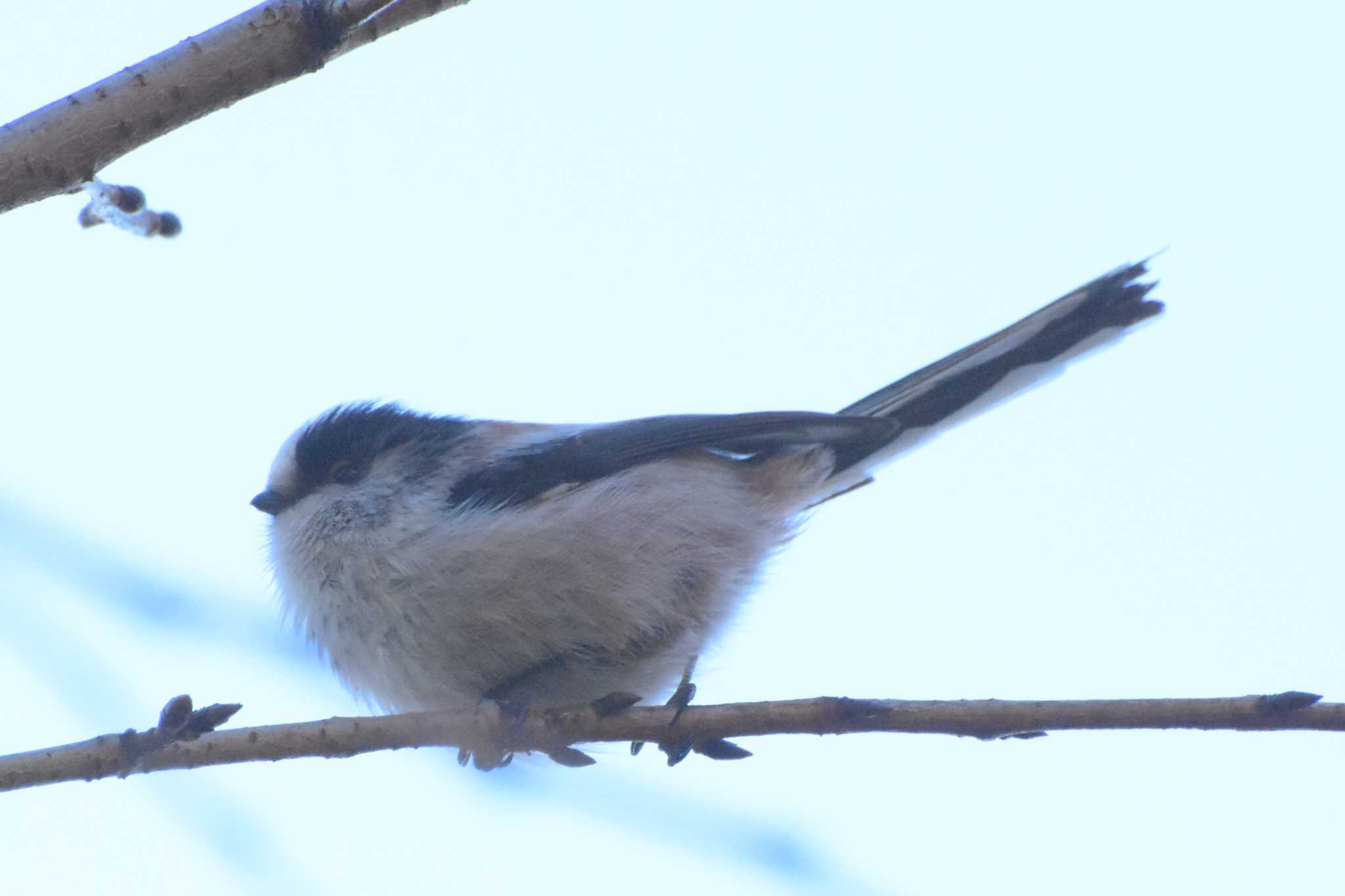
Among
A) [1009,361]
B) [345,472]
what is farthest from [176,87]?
[1009,361]

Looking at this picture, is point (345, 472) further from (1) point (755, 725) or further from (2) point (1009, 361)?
(2) point (1009, 361)

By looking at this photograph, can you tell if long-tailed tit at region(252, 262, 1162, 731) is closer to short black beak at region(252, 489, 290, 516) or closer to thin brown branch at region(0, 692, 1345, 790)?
short black beak at region(252, 489, 290, 516)

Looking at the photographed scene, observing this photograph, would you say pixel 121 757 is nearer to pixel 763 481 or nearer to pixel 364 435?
pixel 364 435

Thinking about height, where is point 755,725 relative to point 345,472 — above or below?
below

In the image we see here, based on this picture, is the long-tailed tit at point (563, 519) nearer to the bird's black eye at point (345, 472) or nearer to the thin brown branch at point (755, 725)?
the bird's black eye at point (345, 472)

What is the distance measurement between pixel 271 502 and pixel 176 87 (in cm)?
179

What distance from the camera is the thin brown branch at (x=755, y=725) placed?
2.15 m

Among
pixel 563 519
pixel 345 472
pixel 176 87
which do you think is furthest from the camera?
pixel 345 472

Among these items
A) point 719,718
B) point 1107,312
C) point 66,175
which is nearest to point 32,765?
point 66,175

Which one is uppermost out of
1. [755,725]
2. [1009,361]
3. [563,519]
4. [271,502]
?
[1009,361]

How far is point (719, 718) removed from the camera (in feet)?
8.59

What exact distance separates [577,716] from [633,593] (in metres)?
0.48

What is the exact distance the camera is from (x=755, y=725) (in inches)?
100

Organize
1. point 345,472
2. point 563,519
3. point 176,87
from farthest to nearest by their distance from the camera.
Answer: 1. point 345,472
2. point 563,519
3. point 176,87
